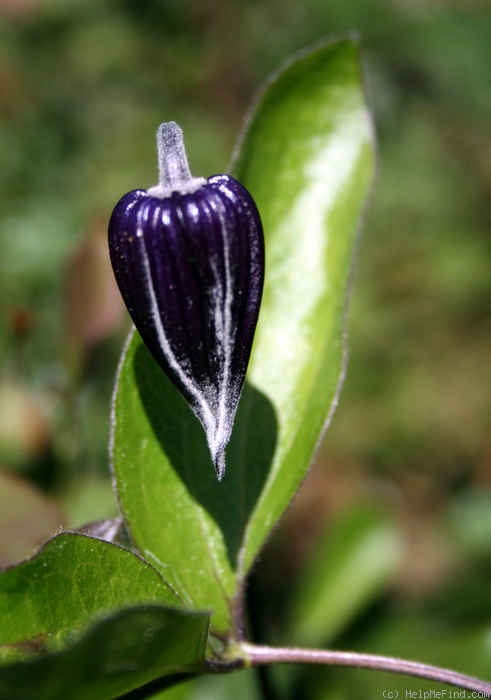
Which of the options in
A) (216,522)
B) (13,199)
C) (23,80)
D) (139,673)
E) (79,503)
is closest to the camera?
(139,673)

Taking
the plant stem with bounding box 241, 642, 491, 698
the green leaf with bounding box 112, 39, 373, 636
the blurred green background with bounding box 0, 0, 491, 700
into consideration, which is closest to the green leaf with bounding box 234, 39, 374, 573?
the green leaf with bounding box 112, 39, 373, 636

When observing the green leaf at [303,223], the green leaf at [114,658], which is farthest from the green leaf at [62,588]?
the green leaf at [303,223]

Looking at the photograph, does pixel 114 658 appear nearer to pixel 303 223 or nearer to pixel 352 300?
pixel 303 223

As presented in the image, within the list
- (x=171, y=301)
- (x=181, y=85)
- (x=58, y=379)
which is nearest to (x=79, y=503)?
(x=58, y=379)

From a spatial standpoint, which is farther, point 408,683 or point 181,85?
point 181,85

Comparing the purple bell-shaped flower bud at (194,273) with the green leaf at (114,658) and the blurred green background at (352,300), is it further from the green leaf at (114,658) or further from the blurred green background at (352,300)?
the blurred green background at (352,300)

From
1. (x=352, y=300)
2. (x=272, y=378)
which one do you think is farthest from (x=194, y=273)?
(x=352, y=300)

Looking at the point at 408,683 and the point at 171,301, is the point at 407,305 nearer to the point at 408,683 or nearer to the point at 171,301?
the point at 408,683
